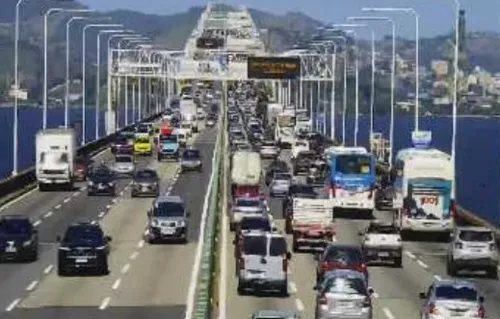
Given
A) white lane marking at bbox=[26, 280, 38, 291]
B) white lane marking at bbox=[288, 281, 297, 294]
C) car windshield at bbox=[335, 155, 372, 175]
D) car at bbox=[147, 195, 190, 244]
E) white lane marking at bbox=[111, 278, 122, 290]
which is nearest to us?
white lane marking at bbox=[26, 280, 38, 291]

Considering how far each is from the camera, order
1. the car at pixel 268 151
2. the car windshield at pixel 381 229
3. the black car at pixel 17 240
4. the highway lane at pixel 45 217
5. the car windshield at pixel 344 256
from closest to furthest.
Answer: the car windshield at pixel 344 256, the highway lane at pixel 45 217, the black car at pixel 17 240, the car windshield at pixel 381 229, the car at pixel 268 151

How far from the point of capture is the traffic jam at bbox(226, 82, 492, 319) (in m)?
36.4

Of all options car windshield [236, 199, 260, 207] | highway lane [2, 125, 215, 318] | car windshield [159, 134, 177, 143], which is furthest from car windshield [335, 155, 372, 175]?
car windshield [159, 134, 177, 143]

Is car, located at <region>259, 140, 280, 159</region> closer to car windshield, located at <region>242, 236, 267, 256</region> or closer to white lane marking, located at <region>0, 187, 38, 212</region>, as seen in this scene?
white lane marking, located at <region>0, 187, 38, 212</region>

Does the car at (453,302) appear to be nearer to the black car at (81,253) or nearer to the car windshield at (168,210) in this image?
the black car at (81,253)

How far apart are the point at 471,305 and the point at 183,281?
14383mm

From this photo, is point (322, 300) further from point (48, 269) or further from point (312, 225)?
point (312, 225)

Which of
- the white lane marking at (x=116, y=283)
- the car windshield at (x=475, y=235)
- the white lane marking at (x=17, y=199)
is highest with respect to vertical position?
the car windshield at (x=475, y=235)

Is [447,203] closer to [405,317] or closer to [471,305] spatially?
[405,317]

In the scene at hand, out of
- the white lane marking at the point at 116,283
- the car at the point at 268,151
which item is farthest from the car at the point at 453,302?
the car at the point at 268,151

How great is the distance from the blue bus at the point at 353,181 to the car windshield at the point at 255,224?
61.9 ft

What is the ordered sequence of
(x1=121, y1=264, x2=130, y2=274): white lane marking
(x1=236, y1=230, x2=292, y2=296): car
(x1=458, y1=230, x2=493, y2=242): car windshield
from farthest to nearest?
(x1=458, y1=230, x2=493, y2=242): car windshield → (x1=121, y1=264, x2=130, y2=274): white lane marking → (x1=236, y1=230, x2=292, y2=296): car

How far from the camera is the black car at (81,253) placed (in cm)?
4884

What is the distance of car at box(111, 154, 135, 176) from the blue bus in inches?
1215
